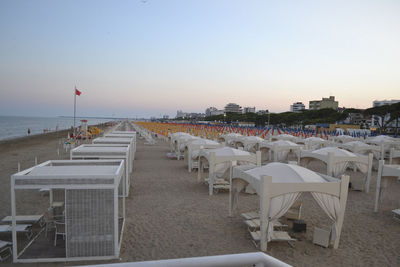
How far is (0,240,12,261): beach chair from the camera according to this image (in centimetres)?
545

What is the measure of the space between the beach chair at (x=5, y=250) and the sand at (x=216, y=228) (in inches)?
39.7

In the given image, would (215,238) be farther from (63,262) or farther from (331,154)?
(331,154)

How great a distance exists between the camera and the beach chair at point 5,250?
5.45 metres

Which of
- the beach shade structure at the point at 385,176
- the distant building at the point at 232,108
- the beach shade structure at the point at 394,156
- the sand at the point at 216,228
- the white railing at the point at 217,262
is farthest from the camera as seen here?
the distant building at the point at 232,108

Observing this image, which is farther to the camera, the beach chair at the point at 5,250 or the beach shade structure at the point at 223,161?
the beach shade structure at the point at 223,161

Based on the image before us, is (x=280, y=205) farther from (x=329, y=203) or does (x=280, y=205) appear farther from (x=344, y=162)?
(x=344, y=162)

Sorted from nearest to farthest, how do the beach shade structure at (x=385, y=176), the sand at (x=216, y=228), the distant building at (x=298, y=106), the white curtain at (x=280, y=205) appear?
the sand at (x=216, y=228) → the white curtain at (x=280, y=205) → the beach shade structure at (x=385, y=176) → the distant building at (x=298, y=106)

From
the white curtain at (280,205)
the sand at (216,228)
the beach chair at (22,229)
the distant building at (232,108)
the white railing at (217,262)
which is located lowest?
the sand at (216,228)

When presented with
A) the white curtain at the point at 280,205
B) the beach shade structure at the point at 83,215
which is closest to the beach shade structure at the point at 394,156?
the white curtain at the point at 280,205

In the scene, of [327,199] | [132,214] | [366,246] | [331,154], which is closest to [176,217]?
[132,214]

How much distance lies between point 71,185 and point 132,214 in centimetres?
331

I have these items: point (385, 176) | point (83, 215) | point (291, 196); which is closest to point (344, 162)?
point (385, 176)

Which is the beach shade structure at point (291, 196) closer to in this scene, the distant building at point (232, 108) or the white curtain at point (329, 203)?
the white curtain at point (329, 203)

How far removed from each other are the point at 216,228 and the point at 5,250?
4824 mm
